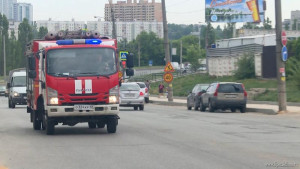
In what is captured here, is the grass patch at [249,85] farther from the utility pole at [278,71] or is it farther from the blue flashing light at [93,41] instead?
the blue flashing light at [93,41]

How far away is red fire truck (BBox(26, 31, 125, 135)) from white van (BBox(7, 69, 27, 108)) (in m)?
23.1

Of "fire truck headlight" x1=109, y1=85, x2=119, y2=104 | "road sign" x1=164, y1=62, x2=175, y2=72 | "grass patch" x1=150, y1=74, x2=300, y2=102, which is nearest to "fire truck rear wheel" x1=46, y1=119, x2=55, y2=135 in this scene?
"fire truck headlight" x1=109, y1=85, x2=119, y2=104

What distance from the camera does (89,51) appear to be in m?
18.1

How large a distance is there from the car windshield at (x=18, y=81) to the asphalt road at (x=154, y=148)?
21.0m

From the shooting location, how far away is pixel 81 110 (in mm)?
17703

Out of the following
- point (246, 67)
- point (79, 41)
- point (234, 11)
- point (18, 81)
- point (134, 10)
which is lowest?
point (18, 81)

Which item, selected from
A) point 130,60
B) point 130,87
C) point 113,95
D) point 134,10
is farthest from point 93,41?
point 134,10

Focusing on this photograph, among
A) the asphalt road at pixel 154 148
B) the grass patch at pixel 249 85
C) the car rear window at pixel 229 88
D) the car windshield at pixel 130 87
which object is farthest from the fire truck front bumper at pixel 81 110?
the grass patch at pixel 249 85

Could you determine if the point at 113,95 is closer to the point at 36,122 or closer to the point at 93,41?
the point at 93,41

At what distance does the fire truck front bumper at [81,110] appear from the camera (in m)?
17.6

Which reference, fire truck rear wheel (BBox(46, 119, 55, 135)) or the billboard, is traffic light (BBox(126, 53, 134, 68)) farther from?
the billboard

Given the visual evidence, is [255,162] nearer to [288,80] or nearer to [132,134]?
[132,134]

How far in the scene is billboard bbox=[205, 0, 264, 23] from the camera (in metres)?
80.8

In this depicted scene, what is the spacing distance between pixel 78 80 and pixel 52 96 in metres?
0.80
